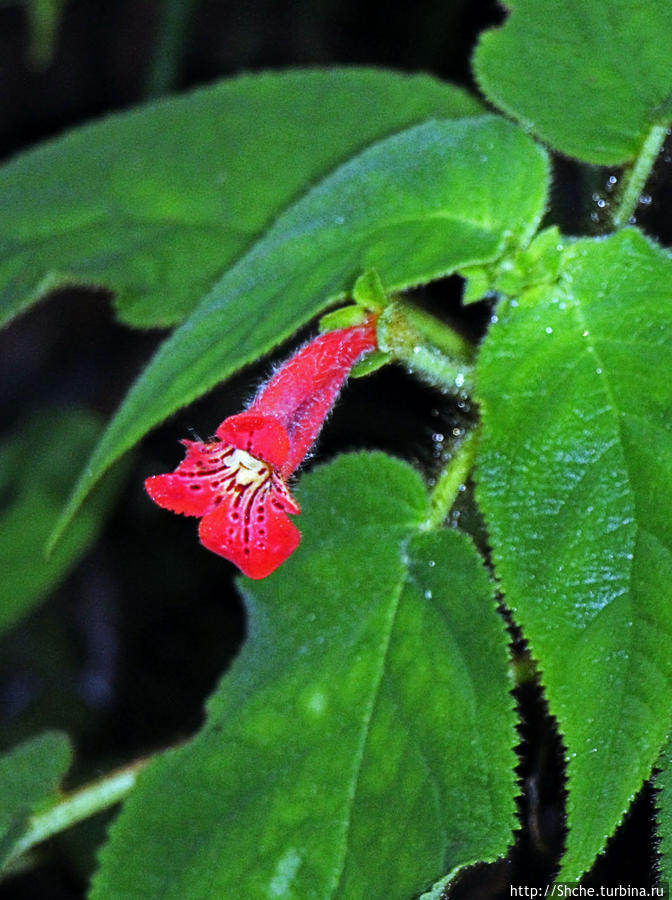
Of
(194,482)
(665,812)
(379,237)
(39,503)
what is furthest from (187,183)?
(665,812)

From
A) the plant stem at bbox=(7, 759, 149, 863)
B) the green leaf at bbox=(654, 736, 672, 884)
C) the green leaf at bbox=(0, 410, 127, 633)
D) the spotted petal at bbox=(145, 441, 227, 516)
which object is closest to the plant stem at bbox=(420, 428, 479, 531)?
the spotted petal at bbox=(145, 441, 227, 516)

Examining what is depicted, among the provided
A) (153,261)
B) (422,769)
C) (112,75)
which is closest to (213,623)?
(153,261)

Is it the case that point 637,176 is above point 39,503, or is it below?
above

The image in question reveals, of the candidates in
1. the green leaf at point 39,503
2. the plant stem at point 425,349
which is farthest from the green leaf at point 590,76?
the green leaf at point 39,503

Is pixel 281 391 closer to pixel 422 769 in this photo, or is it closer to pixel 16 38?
pixel 422 769

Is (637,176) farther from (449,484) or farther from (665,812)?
(665,812)
